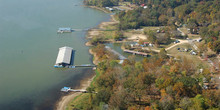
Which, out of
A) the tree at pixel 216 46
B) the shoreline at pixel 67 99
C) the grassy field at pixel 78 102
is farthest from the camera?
the tree at pixel 216 46

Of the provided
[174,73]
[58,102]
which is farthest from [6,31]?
[174,73]

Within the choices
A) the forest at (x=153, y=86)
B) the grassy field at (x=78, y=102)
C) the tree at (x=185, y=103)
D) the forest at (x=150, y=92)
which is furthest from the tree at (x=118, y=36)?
the tree at (x=185, y=103)

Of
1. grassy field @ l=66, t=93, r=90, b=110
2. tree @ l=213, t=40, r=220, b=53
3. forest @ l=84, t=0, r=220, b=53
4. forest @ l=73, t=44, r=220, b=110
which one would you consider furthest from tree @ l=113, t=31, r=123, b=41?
grassy field @ l=66, t=93, r=90, b=110

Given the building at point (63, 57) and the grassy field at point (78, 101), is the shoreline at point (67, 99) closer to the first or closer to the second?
the grassy field at point (78, 101)

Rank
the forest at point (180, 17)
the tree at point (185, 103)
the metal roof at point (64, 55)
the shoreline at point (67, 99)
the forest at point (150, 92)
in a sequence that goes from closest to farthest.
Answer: the tree at point (185, 103)
the forest at point (150, 92)
the shoreline at point (67, 99)
the metal roof at point (64, 55)
the forest at point (180, 17)

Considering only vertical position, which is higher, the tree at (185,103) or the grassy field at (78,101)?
the tree at (185,103)

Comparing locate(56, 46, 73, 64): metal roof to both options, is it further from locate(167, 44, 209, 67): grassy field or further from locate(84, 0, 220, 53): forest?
locate(167, 44, 209, 67): grassy field

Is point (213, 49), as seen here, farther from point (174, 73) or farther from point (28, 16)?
point (28, 16)
